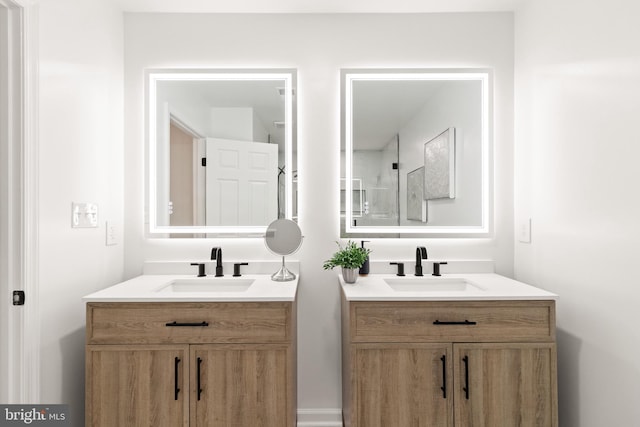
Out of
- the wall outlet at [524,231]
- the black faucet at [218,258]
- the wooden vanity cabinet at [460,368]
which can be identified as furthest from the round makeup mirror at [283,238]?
the wall outlet at [524,231]

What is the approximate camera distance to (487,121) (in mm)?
2150

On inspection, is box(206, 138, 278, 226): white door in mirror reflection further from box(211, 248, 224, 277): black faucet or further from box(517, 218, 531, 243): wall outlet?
box(517, 218, 531, 243): wall outlet

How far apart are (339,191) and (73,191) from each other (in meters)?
1.32

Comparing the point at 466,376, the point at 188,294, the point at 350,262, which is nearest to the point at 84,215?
the point at 188,294

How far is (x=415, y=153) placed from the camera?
83.7 inches

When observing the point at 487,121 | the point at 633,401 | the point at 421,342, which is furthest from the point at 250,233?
the point at 633,401

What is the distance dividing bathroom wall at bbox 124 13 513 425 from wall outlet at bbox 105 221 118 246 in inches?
4.4

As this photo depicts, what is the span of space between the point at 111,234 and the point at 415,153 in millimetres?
1742

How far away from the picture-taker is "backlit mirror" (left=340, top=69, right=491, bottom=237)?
213 centimetres

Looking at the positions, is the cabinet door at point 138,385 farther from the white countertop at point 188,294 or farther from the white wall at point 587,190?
the white wall at point 587,190

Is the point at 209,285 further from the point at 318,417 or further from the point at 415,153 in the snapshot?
the point at 415,153
